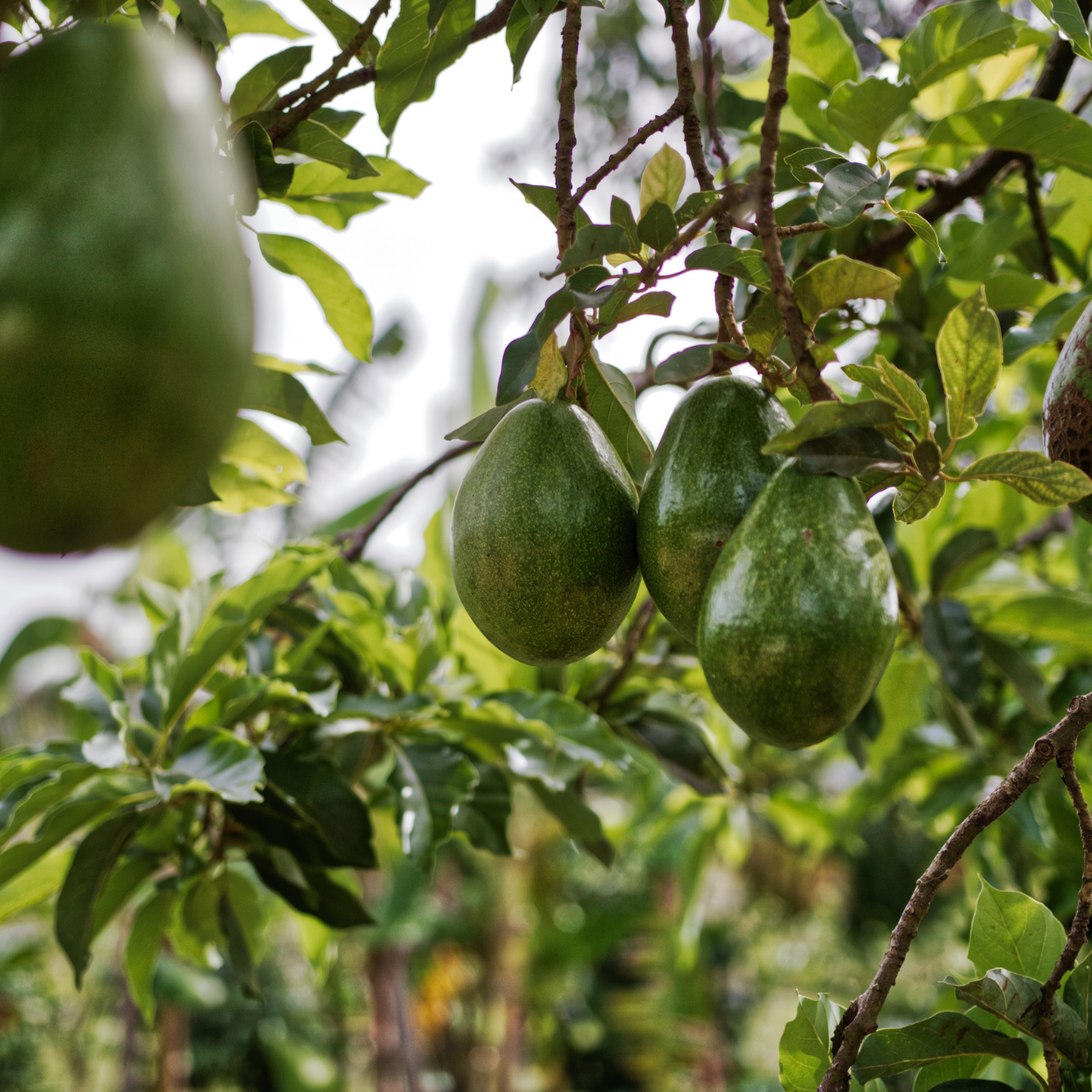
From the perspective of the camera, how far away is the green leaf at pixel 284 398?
749 mm

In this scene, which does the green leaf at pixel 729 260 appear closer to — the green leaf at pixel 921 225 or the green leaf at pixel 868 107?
the green leaf at pixel 921 225

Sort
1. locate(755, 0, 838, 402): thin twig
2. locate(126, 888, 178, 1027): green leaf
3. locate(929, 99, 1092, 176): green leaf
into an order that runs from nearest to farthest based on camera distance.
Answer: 1. locate(755, 0, 838, 402): thin twig
2. locate(929, 99, 1092, 176): green leaf
3. locate(126, 888, 178, 1027): green leaf

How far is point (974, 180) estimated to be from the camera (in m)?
0.93

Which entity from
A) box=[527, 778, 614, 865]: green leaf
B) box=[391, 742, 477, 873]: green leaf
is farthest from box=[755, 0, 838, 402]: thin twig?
box=[527, 778, 614, 865]: green leaf

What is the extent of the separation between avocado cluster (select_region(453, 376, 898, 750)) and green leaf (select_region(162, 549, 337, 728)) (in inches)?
15.0

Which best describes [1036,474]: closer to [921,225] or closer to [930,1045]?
[921,225]

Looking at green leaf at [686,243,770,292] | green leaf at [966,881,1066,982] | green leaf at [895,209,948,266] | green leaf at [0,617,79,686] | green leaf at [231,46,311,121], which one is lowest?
green leaf at [0,617,79,686]

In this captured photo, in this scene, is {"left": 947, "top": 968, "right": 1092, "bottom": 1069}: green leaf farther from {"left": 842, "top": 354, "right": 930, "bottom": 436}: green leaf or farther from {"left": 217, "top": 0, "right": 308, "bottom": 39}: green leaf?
{"left": 217, "top": 0, "right": 308, "bottom": 39}: green leaf

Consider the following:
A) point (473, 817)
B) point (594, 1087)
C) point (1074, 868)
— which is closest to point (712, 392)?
point (473, 817)

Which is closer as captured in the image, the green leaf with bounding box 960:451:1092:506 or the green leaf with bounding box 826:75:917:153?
the green leaf with bounding box 960:451:1092:506

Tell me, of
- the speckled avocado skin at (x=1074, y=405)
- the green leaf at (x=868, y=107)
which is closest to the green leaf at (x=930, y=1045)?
the speckled avocado skin at (x=1074, y=405)

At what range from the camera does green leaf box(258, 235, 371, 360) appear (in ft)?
2.65

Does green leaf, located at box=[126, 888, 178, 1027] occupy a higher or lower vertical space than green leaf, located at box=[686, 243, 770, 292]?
lower

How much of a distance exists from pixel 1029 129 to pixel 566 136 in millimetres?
483
